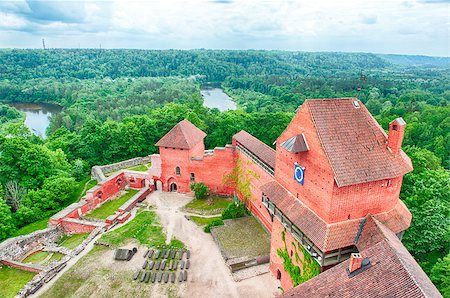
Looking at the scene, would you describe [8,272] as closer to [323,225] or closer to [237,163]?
[237,163]

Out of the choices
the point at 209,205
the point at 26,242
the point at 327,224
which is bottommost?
the point at 26,242

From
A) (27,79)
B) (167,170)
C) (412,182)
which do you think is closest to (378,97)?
(412,182)

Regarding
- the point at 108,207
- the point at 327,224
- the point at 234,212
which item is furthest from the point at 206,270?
the point at 108,207

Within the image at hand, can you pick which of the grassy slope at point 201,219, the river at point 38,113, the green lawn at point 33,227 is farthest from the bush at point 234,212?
the river at point 38,113

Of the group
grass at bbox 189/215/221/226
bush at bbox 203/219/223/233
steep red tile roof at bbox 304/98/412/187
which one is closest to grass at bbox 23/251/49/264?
grass at bbox 189/215/221/226

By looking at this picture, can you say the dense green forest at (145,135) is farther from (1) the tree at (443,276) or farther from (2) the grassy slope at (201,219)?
(2) the grassy slope at (201,219)

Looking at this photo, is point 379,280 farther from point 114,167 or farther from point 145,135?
point 145,135
